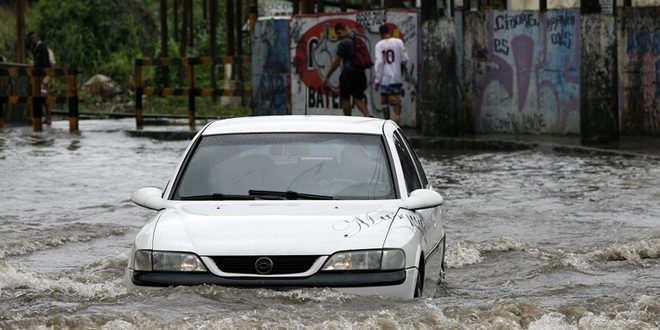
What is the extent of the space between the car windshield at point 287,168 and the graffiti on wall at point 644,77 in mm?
14216

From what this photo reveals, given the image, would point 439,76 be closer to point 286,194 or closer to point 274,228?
point 286,194

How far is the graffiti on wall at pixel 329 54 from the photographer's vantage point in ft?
84.5

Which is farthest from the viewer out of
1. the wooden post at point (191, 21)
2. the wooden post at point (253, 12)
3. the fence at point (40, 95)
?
the wooden post at point (191, 21)

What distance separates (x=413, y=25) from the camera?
84.1ft

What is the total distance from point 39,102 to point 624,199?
47.4 feet

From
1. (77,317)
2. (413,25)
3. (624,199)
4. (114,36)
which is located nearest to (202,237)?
(77,317)

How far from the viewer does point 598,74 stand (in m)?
21.5

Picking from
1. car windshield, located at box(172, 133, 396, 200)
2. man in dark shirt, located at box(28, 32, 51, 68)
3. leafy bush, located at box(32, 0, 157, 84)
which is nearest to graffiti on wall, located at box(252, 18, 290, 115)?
man in dark shirt, located at box(28, 32, 51, 68)

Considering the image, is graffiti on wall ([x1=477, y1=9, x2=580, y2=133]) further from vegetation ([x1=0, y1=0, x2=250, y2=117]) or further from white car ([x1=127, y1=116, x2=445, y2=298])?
vegetation ([x1=0, y1=0, x2=250, y2=117])

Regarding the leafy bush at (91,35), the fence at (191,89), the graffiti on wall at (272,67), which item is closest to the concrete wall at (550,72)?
the graffiti on wall at (272,67)

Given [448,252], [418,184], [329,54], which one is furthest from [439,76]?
[418,184]

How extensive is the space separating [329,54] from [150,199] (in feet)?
59.6

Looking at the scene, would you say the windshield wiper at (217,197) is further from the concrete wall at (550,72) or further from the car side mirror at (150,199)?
the concrete wall at (550,72)

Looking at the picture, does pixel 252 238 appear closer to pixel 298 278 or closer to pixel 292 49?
pixel 298 278
